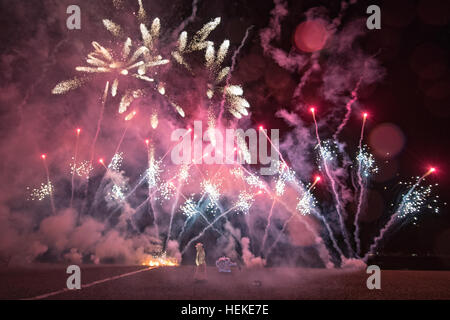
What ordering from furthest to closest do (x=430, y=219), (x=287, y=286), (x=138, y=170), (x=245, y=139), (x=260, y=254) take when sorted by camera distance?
(x=430, y=219)
(x=138, y=170)
(x=260, y=254)
(x=245, y=139)
(x=287, y=286)

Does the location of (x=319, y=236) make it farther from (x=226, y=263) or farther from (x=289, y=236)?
(x=226, y=263)

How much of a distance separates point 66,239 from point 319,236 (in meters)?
17.1

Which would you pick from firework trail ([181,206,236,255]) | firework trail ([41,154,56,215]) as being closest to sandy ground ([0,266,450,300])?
firework trail ([181,206,236,255])

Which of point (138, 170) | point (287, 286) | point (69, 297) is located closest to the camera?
point (69, 297)

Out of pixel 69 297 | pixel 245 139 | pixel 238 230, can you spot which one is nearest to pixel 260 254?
pixel 238 230

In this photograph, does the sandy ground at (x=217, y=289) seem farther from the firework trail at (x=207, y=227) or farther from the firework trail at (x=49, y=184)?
the firework trail at (x=49, y=184)

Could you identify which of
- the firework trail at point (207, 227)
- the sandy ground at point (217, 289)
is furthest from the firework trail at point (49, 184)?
the sandy ground at point (217, 289)

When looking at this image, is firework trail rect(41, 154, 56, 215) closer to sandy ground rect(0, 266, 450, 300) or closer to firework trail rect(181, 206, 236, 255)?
firework trail rect(181, 206, 236, 255)

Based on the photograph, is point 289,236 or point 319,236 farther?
point 289,236

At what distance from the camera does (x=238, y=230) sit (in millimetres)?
25234

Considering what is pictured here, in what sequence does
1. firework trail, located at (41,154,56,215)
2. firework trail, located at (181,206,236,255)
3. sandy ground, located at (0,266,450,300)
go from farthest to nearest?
firework trail, located at (181,206,236,255)
firework trail, located at (41,154,56,215)
sandy ground, located at (0,266,450,300)

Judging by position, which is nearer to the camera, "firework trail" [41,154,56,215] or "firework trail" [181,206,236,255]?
"firework trail" [41,154,56,215]

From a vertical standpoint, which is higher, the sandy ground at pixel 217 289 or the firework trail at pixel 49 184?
the firework trail at pixel 49 184

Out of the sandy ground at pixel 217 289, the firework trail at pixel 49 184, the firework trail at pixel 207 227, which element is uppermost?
the firework trail at pixel 49 184
